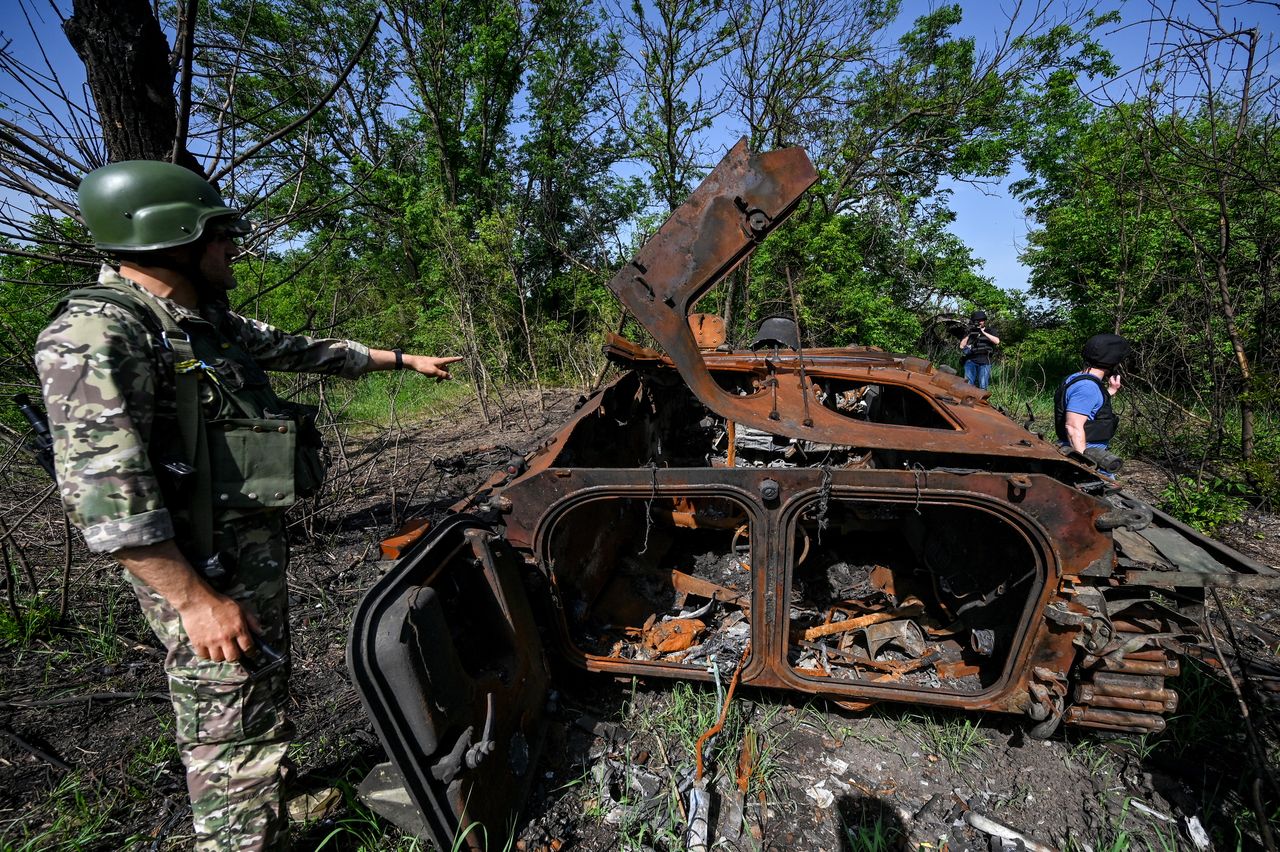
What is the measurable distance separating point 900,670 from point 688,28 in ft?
43.9

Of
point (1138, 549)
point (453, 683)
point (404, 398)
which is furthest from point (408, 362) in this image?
point (404, 398)

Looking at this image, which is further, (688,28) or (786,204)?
(688,28)

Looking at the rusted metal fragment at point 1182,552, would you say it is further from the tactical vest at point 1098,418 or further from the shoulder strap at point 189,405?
the shoulder strap at point 189,405

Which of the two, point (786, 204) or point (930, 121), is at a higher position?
point (930, 121)

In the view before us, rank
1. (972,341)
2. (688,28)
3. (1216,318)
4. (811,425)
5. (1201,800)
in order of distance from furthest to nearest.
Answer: (688,28)
(972,341)
(1216,318)
(811,425)
(1201,800)

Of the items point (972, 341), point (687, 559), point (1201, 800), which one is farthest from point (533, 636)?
point (972, 341)

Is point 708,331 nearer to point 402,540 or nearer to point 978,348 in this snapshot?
point 402,540

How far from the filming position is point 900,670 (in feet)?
8.74

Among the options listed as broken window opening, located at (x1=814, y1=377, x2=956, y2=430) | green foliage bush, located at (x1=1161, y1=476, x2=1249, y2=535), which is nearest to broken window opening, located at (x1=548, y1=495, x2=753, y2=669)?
broken window opening, located at (x1=814, y1=377, x2=956, y2=430)

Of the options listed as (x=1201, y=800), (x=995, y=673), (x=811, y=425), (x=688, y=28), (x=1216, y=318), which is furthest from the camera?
(x=688, y=28)

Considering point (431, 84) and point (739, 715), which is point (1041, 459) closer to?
point (739, 715)

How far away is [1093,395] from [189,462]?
5036mm

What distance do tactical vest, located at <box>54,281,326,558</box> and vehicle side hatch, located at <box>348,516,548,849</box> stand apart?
52 centimetres

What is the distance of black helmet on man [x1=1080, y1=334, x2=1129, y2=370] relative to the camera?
11.5ft
